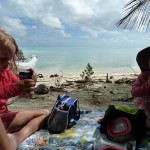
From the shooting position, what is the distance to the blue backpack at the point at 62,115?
3013 millimetres

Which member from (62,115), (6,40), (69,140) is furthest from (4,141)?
(6,40)

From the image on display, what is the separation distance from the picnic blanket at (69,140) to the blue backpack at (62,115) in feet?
0.21

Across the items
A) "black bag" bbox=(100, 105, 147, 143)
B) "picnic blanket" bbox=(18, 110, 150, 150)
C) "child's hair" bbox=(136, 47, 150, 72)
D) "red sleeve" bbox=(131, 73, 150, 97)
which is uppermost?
"child's hair" bbox=(136, 47, 150, 72)

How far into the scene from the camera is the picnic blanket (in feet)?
8.79

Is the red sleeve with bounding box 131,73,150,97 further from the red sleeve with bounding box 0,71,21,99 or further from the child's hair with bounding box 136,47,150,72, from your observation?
the red sleeve with bounding box 0,71,21,99

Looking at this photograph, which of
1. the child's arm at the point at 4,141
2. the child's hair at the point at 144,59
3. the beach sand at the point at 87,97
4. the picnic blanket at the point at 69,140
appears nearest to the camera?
the child's arm at the point at 4,141

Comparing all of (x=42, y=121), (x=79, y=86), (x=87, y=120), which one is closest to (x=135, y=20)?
(x=79, y=86)

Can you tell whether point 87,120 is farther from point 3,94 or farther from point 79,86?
point 79,86

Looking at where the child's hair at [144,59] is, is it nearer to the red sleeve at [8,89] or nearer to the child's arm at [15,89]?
the child's arm at [15,89]

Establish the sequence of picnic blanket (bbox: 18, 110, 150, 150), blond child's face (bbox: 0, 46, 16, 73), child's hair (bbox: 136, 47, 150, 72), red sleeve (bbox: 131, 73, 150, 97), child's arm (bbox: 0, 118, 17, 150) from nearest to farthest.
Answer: child's arm (bbox: 0, 118, 17, 150)
picnic blanket (bbox: 18, 110, 150, 150)
blond child's face (bbox: 0, 46, 16, 73)
red sleeve (bbox: 131, 73, 150, 97)
child's hair (bbox: 136, 47, 150, 72)

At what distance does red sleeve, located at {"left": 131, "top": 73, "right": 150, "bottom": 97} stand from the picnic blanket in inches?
21.4

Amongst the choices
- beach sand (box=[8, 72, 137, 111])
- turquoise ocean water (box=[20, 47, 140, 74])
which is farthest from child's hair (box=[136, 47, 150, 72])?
turquoise ocean water (box=[20, 47, 140, 74])

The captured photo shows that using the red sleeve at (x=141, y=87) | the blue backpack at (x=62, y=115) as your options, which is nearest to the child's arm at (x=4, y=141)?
the blue backpack at (x=62, y=115)

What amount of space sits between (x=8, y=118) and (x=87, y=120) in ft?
2.86
